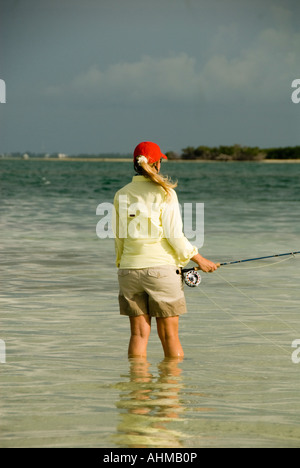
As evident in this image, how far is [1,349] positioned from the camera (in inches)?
244

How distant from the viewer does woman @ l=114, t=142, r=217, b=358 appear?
508 cm

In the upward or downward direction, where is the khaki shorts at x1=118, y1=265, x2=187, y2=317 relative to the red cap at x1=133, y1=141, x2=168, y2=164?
downward

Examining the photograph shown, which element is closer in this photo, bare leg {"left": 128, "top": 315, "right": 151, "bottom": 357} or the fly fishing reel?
bare leg {"left": 128, "top": 315, "right": 151, "bottom": 357}

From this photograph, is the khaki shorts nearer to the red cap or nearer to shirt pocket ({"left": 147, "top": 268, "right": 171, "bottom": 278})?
shirt pocket ({"left": 147, "top": 268, "right": 171, "bottom": 278})

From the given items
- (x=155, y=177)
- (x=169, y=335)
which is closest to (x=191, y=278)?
(x=169, y=335)

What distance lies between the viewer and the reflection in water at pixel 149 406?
163 inches

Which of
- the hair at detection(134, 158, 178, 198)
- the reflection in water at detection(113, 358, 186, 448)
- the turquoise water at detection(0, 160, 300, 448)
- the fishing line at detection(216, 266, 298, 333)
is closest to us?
the reflection in water at detection(113, 358, 186, 448)

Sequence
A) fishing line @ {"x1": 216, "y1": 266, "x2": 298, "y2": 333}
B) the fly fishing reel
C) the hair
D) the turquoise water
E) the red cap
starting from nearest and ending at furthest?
the turquoise water → the hair → the red cap → the fly fishing reel → fishing line @ {"x1": 216, "y1": 266, "x2": 298, "y2": 333}

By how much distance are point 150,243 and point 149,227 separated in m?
0.10

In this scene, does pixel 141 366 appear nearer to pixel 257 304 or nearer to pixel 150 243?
pixel 150 243

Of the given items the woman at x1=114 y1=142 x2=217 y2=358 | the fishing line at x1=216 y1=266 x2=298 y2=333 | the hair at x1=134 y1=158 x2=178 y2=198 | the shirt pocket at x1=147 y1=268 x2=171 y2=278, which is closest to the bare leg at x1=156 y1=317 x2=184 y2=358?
the woman at x1=114 y1=142 x2=217 y2=358

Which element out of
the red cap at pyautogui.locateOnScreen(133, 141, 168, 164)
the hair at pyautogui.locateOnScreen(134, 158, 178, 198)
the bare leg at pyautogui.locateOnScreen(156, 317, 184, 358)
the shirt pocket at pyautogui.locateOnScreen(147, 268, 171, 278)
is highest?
the red cap at pyautogui.locateOnScreen(133, 141, 168, 164)

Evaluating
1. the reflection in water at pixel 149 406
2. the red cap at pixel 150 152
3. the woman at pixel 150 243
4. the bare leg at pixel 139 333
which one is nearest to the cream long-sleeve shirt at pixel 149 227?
the woman at pixel 150 243

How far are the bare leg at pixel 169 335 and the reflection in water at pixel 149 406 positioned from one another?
136mm
